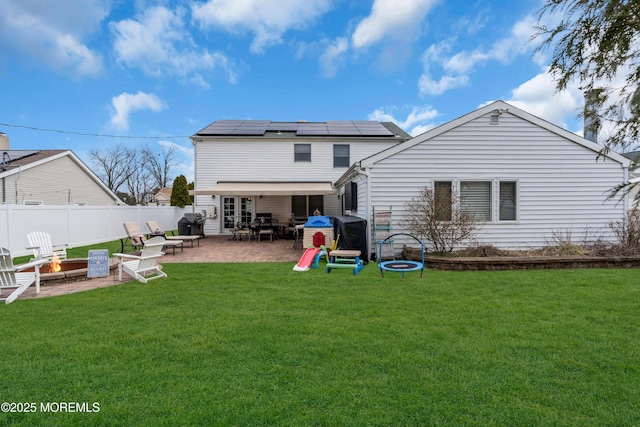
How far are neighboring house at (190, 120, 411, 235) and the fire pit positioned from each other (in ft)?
37.8

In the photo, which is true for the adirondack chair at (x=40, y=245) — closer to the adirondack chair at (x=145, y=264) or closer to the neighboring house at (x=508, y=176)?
the adirondack chair at (x=145, y=264)

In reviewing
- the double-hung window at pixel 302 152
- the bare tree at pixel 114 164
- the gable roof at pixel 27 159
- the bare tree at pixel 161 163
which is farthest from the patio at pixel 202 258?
the bare tree at pixel 114 164

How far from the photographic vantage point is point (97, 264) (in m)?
8.41

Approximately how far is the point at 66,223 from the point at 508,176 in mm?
18154

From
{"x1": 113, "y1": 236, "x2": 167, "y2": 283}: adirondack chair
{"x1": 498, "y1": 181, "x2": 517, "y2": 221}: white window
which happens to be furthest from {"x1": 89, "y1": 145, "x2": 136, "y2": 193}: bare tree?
{"x1": 498, "y1": 181, "x2": 517, "y2": 221}: white window

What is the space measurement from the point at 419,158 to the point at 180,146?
49.8 metres

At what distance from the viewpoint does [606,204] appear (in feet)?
38.0

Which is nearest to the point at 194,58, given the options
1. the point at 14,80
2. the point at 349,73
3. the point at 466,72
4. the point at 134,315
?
the point at 349,73

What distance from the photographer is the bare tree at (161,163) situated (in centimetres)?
5444

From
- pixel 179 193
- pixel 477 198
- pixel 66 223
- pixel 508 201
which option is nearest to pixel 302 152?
pixel 477 198

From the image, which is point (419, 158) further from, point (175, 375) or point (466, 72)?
point (175, 375)

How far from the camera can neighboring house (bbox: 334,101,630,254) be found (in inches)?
446

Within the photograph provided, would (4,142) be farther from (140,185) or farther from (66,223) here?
(140,185)

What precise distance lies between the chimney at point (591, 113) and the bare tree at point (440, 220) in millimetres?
7995
